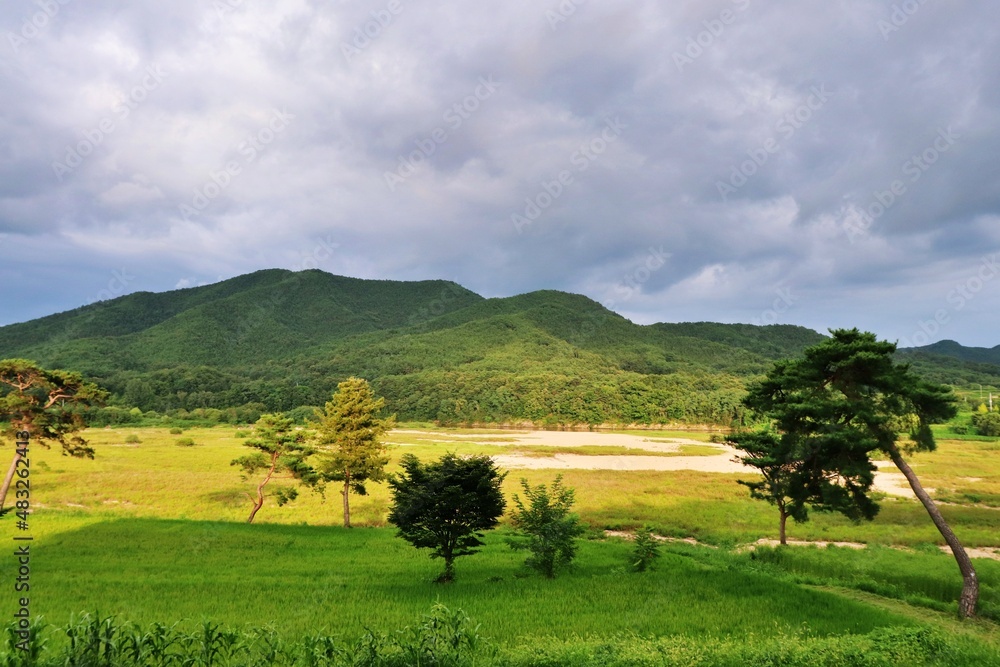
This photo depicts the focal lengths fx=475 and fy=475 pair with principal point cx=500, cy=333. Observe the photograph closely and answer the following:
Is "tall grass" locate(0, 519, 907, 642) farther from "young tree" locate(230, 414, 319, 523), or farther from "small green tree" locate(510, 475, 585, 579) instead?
"young tree" locate(230, 414, 319, 523)

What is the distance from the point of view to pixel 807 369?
18.0 metres

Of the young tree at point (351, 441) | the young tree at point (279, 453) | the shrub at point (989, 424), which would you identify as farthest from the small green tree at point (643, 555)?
the shrub at point (989, 424)

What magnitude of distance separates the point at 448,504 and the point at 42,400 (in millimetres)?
20399

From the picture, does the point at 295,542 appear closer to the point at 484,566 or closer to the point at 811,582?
the point at 484,566

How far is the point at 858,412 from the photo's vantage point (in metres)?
17.0

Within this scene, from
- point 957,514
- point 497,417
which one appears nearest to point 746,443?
point 957,514

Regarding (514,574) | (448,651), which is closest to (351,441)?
(514,574)

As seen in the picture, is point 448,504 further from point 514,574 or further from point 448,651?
point 448,651

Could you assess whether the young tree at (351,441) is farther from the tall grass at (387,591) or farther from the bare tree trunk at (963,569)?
the bare tree trunk at (963,569)

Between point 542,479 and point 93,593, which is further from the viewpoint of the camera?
point 542,479

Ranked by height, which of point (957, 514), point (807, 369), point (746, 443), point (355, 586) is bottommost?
point (957, 514)

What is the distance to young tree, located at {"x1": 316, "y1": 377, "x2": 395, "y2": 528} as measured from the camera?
32.3 meters

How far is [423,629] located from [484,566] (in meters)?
13.9

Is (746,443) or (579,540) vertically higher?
(746,443)
